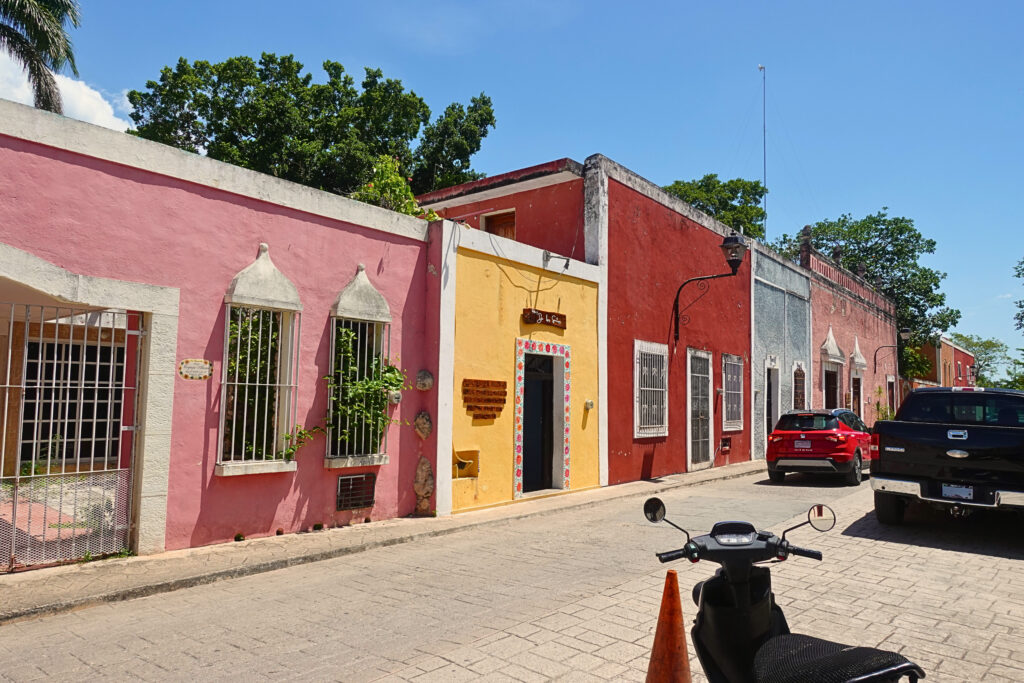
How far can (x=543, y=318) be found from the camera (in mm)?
11547

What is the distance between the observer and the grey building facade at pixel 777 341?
19.5 metres

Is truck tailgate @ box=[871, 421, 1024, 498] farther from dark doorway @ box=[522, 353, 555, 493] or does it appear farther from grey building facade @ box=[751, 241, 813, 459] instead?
grey building facade @ box=[751, 241, 813, 459]

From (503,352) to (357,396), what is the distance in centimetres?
295

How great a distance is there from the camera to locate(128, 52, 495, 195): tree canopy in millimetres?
25562

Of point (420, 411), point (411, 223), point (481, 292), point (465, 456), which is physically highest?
point (411, 223)

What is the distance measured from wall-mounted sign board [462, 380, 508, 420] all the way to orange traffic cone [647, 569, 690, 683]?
278 inches

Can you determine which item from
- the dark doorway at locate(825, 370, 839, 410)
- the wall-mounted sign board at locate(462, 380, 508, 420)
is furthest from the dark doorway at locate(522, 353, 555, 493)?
the dark doorway at locate(825, 370, 839, 410)

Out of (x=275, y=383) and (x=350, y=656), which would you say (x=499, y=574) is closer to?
(x=350, y=656)

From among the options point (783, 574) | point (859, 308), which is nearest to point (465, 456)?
point (783, 574)

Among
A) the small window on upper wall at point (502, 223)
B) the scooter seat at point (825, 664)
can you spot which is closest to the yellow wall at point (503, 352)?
the small window on upper wall at point (502, 223)

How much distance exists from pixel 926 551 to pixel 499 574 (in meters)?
4.79

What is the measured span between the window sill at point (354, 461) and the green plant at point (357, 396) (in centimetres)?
15

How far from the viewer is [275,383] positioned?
26.5 ft

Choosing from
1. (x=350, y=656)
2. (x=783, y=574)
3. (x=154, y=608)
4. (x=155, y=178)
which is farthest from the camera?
(x=155, y=178)
